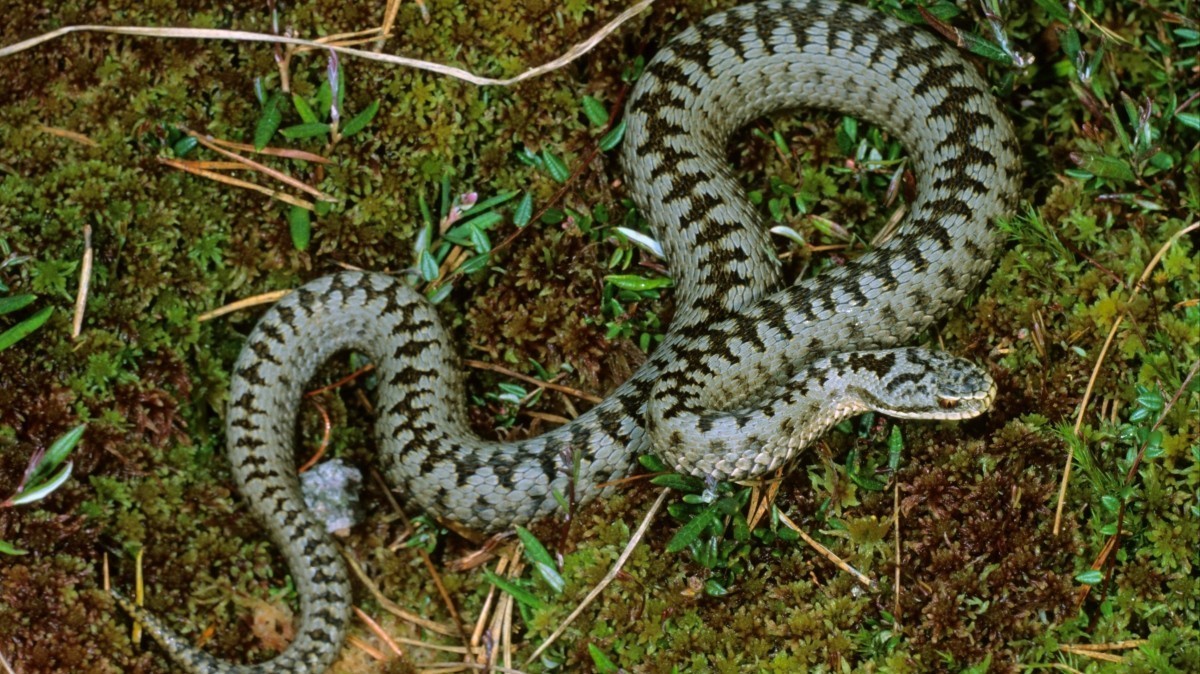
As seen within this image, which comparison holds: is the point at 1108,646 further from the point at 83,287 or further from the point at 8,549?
the point at 83,287

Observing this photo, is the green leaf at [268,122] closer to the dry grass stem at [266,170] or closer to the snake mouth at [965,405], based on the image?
the dry grass stem at [266,170]

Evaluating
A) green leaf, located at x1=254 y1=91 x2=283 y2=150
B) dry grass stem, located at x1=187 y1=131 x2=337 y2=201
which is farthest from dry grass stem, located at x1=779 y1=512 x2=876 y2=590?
green leaf, located at x1=254 y1=91 x2=283 y2=150

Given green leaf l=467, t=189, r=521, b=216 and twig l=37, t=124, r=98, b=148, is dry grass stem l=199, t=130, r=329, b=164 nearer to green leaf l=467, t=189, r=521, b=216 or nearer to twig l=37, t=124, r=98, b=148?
twig l=37, t=124, r=98, b=148

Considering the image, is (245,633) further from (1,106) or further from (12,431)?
(1,106)

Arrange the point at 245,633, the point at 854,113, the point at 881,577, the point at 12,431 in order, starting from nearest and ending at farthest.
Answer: the point at 881,577 < the point at 12,431 < the point at 245,633 < the point at 854,113

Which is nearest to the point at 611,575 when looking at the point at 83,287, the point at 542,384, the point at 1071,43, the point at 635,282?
the point at 542,384

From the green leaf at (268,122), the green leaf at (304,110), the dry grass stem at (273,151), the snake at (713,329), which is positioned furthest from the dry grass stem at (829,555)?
the green leaf at (268,122)

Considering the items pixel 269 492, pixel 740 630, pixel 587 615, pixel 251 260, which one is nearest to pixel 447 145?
pixel 251 260
